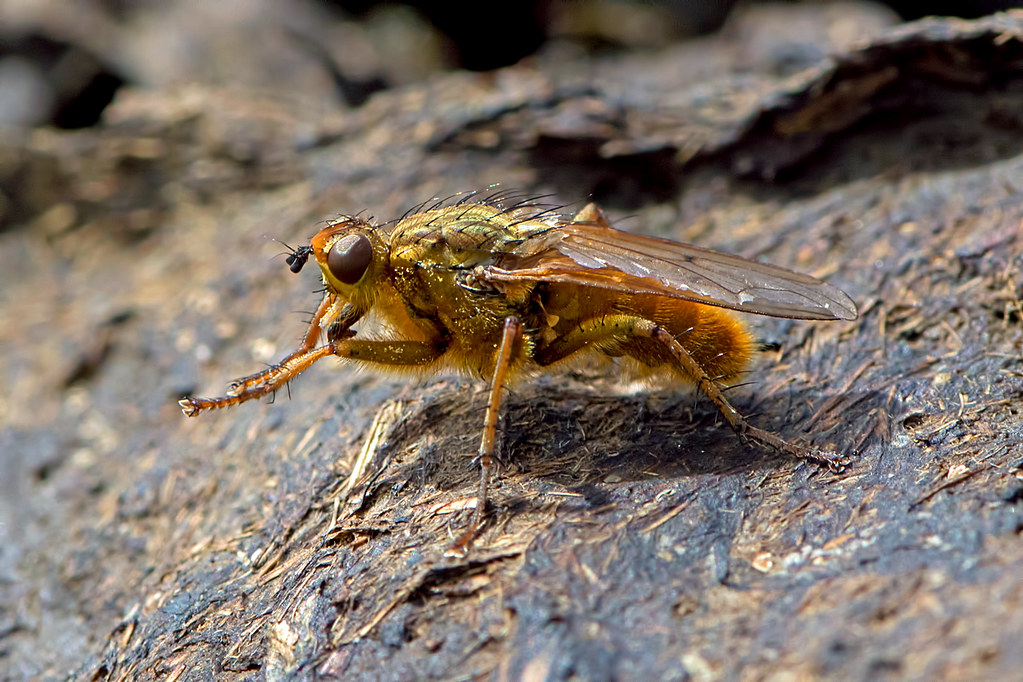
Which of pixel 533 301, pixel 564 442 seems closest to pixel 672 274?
pixel 533 301

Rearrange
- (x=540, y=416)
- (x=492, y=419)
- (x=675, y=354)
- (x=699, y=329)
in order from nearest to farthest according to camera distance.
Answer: (x=492, y=419), (x=675, y=354), (x=699, y=329), (x=540, y=416)

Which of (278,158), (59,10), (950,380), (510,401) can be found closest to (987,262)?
(950,380)

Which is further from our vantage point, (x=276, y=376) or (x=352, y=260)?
(x=276, y=376)

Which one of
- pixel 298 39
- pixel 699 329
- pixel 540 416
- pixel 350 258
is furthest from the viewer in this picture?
pixel 298 39

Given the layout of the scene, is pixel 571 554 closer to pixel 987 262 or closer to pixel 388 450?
pixel 388 450


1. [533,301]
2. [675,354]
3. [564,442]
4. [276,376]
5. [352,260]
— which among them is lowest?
[564,442]

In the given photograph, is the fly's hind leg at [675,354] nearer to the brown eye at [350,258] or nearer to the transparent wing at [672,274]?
the transparent wing at [672,274]

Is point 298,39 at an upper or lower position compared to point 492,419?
upper

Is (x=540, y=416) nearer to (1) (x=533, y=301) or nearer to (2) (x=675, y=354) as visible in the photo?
(1) (x=533, y=301)
